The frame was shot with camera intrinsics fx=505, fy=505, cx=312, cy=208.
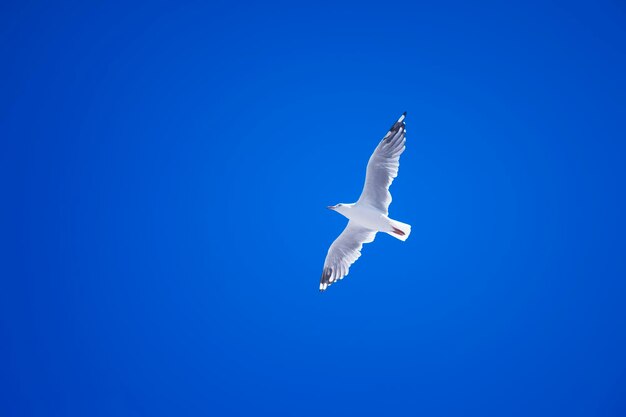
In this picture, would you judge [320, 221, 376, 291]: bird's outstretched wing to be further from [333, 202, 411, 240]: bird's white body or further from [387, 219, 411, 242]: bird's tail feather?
[387, 219, 411, 242]: bird's tail feather

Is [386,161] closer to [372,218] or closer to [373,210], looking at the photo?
[373,210]

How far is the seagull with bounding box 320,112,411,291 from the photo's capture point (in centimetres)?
988

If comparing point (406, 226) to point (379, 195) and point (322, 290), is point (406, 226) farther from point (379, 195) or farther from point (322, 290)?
point (322, 290)

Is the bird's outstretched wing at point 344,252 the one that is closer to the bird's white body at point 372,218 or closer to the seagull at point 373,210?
the seagull at point 373,210

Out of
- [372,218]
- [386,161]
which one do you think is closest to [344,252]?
[372,218]

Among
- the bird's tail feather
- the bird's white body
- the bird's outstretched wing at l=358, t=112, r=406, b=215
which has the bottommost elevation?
the bird's tail feather

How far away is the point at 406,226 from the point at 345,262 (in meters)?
1.88

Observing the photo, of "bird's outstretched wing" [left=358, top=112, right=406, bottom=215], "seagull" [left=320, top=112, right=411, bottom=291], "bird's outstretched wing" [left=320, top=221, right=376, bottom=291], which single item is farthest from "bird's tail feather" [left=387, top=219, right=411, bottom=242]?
"bird's outstretched wing" [left=320, top=221, right=376, bottom=291]

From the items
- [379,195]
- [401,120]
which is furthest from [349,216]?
[401,120]

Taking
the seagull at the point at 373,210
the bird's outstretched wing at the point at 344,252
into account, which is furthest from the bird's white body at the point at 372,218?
the bird's outstretched wing at the point at 344,252

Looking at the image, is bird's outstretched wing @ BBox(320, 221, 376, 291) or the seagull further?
bird's outstretched wing @ BBox(320, 221, 376, 291)

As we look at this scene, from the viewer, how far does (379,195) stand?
10250mm

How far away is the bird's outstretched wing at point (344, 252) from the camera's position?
1130 cm

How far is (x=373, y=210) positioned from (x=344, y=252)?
1724 mm
